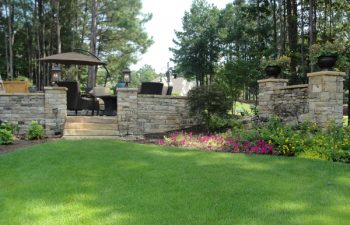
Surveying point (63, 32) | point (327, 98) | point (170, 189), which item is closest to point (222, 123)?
point (327, 98)

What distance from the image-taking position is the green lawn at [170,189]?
316cm

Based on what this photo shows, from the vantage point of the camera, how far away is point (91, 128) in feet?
30.4

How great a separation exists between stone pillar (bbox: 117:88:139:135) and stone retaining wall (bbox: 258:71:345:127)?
331cm

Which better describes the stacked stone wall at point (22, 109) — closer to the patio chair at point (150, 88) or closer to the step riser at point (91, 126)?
the step riser at point (91, 126)

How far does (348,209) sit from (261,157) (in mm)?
2189

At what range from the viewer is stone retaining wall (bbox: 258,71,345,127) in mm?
7207

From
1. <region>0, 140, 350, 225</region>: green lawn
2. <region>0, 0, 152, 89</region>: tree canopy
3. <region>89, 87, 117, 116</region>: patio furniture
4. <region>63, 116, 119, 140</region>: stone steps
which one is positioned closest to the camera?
<region>0, 140, 350, 225</region>: green lawn

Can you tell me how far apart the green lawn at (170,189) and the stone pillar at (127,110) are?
12.3 feet

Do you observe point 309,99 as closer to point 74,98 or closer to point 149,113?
point 149,113

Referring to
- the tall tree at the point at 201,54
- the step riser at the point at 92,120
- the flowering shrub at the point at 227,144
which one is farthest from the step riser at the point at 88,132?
the tall tree at the point at 201,54

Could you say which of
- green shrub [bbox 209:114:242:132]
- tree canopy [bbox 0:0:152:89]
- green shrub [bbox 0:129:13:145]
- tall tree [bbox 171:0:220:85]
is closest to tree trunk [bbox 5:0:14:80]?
tree canopy [bbox 0:0:152:89]

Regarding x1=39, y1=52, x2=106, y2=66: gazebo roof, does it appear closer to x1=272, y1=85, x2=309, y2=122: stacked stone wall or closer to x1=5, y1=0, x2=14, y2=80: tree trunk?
x1=272, y1=85, x2=309, y2=122: stacked stone wall

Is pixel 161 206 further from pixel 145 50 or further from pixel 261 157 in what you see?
pixel 145 50

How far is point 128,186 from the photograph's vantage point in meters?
4.01
